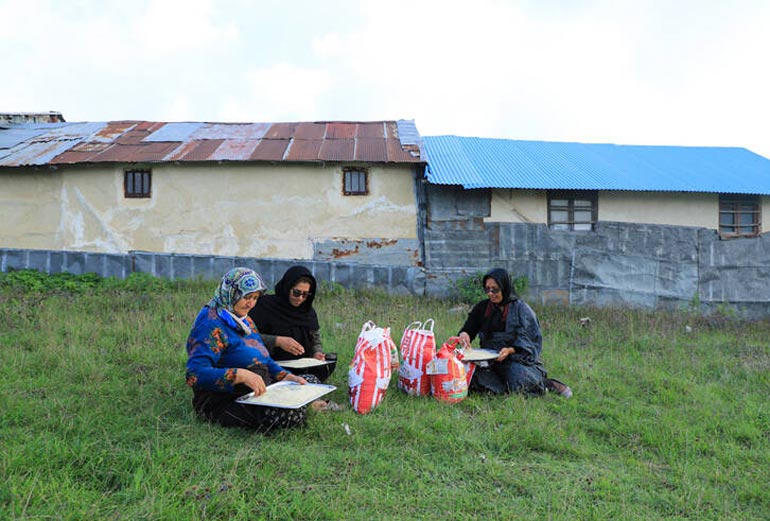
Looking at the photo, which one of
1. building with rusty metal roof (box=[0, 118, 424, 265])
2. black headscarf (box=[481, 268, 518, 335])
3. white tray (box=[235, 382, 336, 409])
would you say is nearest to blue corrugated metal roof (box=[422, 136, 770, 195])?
building with rusty metal roof (box=[0, 118, 424, 265])

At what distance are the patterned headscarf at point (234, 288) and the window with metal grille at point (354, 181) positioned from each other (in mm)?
8024

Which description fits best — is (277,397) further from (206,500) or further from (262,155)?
(262,155)

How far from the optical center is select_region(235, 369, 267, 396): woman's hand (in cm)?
338

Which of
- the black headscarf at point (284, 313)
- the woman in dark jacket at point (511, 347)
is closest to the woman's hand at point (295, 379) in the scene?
the black headscarf at point (284, 313)

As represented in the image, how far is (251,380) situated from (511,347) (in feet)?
8.59

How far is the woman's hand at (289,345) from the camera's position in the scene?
4.48 m

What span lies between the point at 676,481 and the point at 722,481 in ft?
1.09

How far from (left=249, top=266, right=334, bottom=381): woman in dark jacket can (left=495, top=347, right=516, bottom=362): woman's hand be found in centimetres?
154

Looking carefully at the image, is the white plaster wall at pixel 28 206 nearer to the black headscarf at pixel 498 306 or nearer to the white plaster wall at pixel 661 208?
the black headscarf at pixel 498 306

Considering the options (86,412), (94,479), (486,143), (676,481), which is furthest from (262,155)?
(676,481)

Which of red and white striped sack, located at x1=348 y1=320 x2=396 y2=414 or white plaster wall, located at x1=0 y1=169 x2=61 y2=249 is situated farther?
white plaster wall, located at x1=0 y1=169 x2=61 y2=249

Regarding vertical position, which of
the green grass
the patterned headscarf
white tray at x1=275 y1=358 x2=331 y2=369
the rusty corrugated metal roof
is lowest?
the green grass

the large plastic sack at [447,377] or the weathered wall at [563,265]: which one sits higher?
the weathered wall at [563,265]

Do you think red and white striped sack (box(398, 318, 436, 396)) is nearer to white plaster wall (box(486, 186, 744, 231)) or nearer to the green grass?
the green grass
